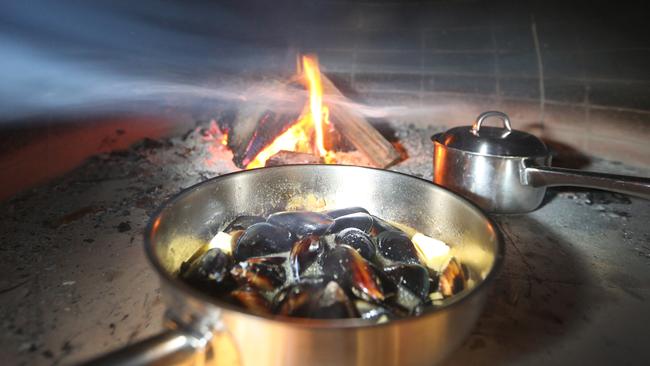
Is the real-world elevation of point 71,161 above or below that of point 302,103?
below

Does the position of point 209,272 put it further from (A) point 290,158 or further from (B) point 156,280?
(A) point 290,158

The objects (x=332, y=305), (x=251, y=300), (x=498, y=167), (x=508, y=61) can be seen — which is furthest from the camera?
(x=508, y=61)

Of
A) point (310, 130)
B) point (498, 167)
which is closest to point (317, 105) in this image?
point (310, 130)

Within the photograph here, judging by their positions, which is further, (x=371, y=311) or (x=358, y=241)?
(x=358, y=241)

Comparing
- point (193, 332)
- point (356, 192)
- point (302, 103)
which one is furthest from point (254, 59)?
point (193, 332)

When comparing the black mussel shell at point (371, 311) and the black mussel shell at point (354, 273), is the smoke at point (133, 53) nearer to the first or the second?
the black mussel shell at point (354, 273)

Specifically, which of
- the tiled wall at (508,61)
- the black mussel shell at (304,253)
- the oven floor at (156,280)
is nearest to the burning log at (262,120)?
the oven floor at (156,280)

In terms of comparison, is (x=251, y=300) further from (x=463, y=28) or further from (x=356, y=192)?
(x=463, y=28)

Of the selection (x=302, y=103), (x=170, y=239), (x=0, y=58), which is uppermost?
(x=0, y=58)
